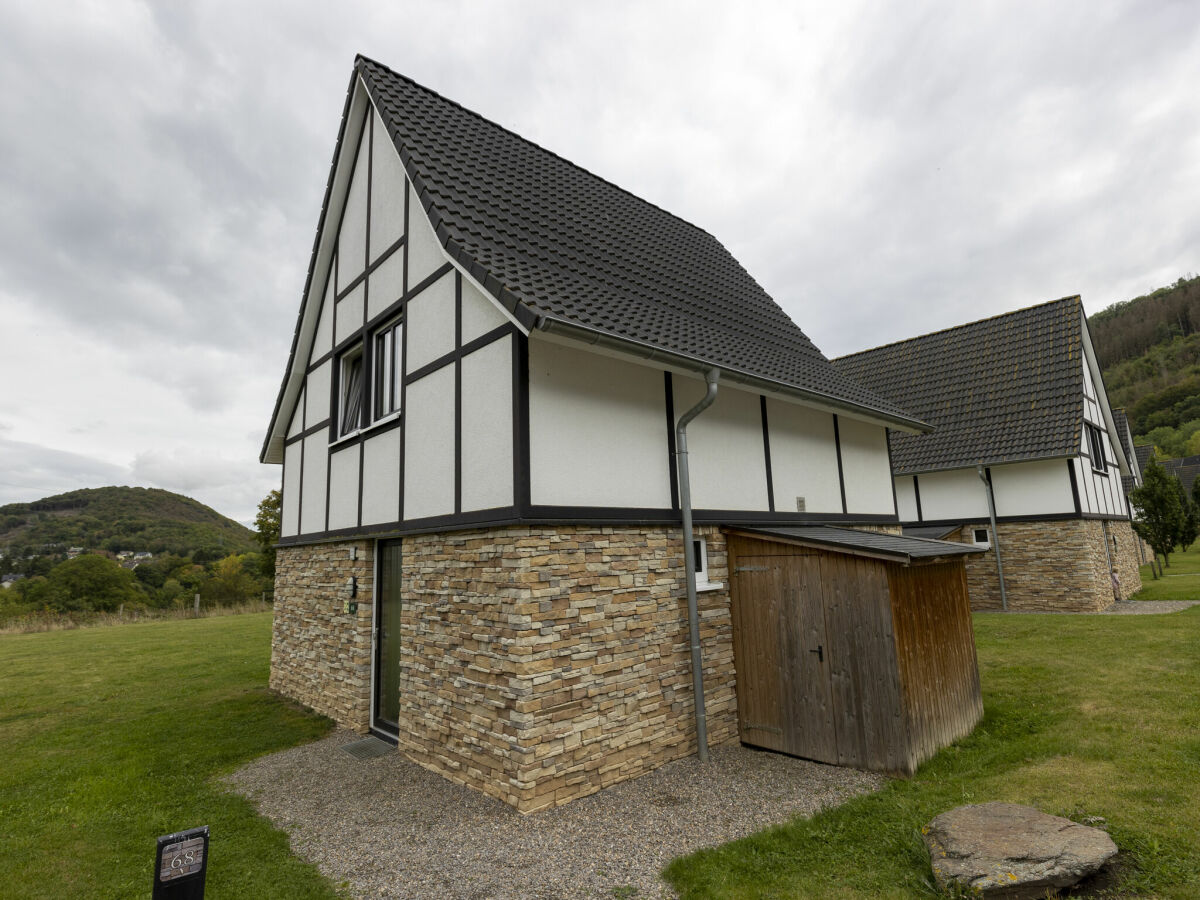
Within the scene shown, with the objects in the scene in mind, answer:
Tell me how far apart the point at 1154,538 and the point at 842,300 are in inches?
528

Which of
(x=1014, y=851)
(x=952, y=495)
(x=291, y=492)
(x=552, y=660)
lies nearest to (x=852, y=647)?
(x=1014, y=851)

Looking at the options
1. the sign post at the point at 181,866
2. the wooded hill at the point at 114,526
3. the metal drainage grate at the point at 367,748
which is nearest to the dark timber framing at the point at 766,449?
the metal drainage grate at the point at 367,748

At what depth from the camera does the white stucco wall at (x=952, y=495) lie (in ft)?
49.5

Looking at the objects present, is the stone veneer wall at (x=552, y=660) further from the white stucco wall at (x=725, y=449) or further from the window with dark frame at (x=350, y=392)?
the window with dark frame at (x=350, y=392)

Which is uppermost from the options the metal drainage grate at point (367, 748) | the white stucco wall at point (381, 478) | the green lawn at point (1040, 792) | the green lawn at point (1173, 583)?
the white stucco wall at point (381, 478)

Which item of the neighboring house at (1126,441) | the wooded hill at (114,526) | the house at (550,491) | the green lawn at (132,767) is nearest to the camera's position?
the green lawn at (132,767)

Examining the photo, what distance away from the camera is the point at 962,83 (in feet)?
26.3

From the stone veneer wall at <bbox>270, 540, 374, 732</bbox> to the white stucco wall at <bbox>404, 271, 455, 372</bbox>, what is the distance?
2.81 m

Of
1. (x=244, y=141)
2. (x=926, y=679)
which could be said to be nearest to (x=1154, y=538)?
(x=926, y=679)

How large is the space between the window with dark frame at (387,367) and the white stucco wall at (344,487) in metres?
0.82

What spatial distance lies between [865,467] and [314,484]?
9.11 metres

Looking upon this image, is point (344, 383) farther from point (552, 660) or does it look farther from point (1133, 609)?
point (1133, 609)

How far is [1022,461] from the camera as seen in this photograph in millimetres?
14070

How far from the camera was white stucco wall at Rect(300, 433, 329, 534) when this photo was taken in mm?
8992
